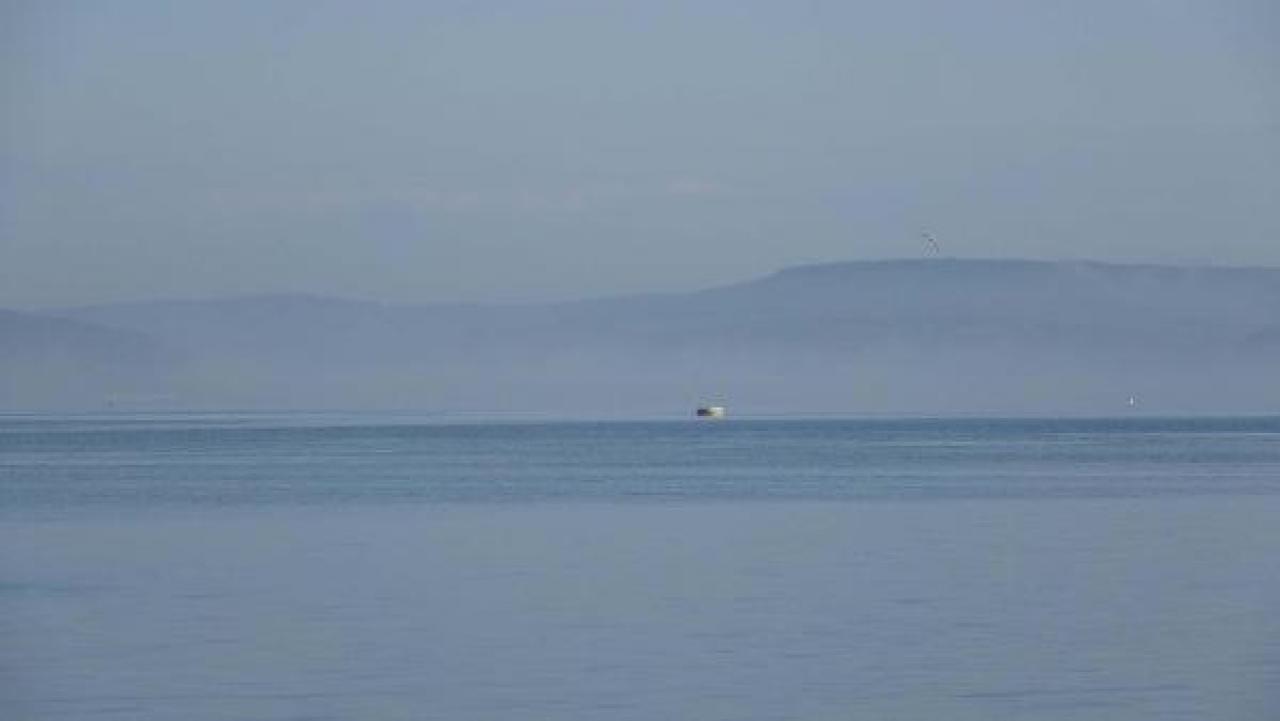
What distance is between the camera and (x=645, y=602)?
73.7ft

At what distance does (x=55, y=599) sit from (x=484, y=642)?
567 centimetres

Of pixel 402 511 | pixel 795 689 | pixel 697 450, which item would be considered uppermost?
pixel 697 450

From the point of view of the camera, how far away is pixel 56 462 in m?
68.3

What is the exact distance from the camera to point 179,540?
32.0 metres

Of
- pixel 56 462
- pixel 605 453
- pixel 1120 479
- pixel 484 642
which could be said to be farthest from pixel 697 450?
pixel 484 642

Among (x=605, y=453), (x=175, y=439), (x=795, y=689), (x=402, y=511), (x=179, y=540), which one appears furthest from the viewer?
(x=175, y=439)

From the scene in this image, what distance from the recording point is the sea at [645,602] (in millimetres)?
16891

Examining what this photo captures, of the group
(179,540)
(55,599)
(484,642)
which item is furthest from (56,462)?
(484,642)

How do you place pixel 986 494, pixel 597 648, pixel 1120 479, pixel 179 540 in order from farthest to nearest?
pixel 1120 479
pixel 986 494
pixel 179 540
pixel 597 648

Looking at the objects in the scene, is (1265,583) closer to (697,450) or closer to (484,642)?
(484,642)

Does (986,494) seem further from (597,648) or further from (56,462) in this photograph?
(56,462)

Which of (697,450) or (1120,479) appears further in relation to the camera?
(697,450)

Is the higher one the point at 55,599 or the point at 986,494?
the point at 986,494

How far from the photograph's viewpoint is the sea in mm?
16891
